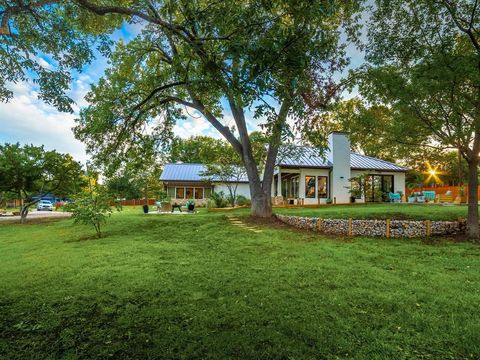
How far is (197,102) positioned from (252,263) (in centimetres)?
880

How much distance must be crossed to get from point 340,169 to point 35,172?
20898 mm

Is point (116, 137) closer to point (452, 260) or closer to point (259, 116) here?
point (259, 116)

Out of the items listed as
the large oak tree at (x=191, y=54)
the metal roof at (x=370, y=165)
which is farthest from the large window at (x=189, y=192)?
the large oak tree at (x=191, y=54)

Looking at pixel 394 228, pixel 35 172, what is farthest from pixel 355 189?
pixel 35 172

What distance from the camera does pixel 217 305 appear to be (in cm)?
434

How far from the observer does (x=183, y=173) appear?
96.3 feet

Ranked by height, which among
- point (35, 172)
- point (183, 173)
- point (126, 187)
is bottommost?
point (126, 187)

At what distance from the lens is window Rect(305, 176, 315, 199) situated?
21678mm

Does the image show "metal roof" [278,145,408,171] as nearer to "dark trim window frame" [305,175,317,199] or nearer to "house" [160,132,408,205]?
"house" [160,132,408,205]

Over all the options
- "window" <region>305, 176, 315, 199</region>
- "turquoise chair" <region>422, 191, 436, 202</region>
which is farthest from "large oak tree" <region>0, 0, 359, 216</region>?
"turquoise chair" <region>422, 191, 436, 202</region>

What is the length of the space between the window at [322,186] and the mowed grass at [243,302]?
13.4 metres

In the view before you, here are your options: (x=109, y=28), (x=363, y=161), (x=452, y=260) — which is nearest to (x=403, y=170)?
(x=363, y=161)

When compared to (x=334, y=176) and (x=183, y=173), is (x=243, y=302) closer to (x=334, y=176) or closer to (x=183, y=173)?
(x=334, y=176)

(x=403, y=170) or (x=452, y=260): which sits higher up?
(x=403, y=170)
